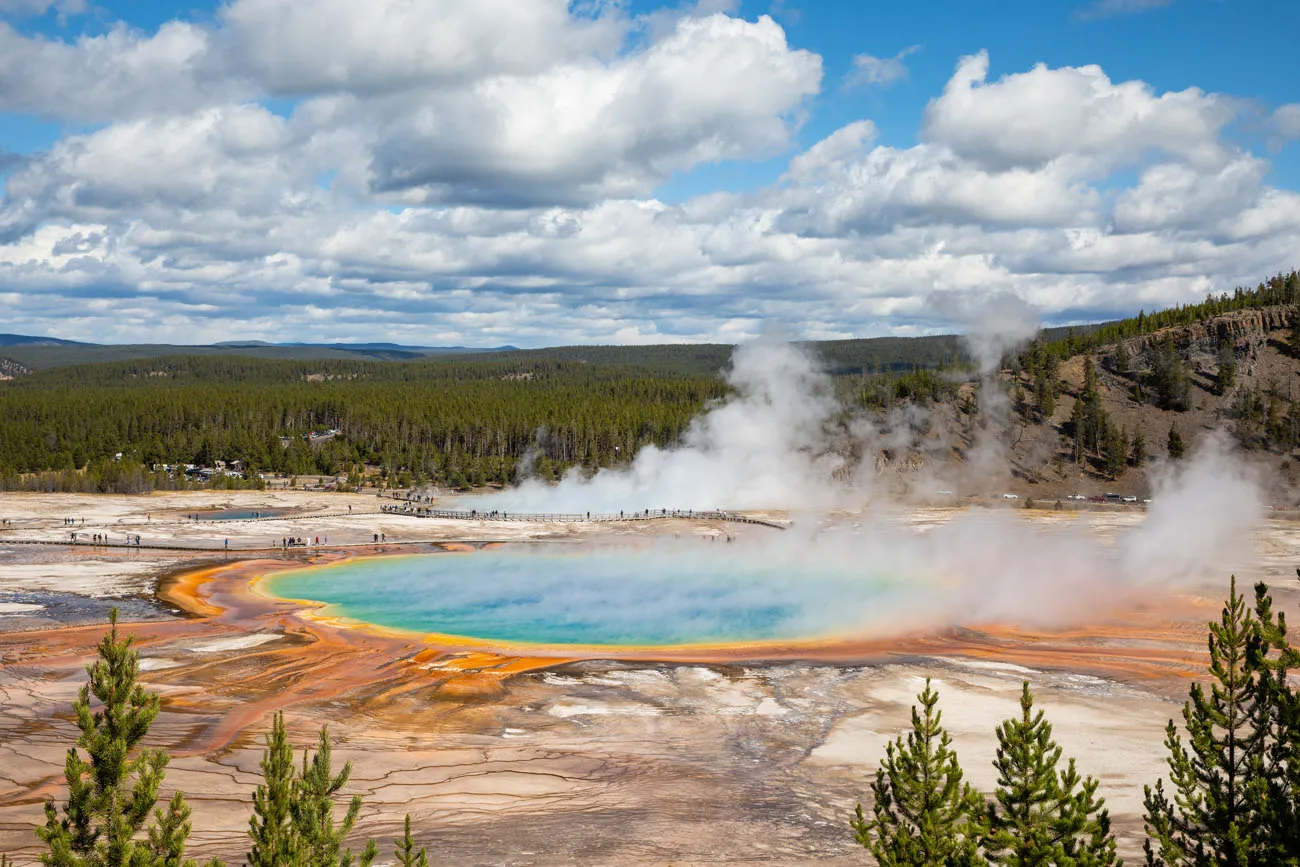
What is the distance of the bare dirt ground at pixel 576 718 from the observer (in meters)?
17.5

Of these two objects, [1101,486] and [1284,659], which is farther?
[1101,486]

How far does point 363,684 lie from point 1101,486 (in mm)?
75027

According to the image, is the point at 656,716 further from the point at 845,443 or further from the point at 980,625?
the point at 845,443

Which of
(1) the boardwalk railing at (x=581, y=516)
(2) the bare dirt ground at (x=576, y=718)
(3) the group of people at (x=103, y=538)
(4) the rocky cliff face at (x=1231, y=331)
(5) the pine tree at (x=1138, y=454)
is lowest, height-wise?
(2) the bare dirt ground at (x=576, y=718)

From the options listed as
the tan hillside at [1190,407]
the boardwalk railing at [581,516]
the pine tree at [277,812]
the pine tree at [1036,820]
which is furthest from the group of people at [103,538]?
the tan hillside at [1190,407]

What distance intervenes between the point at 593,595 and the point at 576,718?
1870 cm

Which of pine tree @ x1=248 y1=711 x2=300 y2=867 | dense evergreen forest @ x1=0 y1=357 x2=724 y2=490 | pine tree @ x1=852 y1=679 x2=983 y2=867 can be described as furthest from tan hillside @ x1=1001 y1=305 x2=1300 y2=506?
pine tree @ x1=248 y1=711 x2=300 y2=867

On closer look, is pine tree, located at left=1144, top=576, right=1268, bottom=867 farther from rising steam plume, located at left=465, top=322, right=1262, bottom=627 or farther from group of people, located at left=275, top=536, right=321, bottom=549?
group of people, located at left=275, top=536, right=321, bottom=549

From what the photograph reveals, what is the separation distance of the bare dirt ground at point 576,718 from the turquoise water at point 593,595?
3506mm

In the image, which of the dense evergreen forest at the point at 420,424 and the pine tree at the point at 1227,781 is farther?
the dense evergreen forest at the point at 420,424

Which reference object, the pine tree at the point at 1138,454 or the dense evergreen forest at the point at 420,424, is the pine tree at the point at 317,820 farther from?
the pine tree at the point at 1138,454

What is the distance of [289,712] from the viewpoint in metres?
24.0

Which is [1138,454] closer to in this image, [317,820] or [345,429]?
[345,429]

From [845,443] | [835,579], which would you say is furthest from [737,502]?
[835,579]
